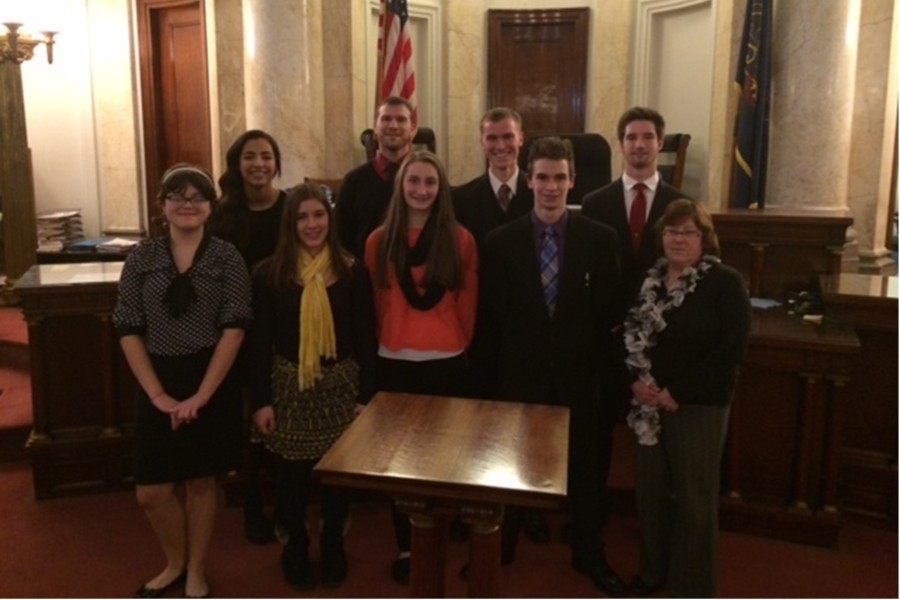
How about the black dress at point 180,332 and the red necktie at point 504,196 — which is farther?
the red necktie at point 504,196

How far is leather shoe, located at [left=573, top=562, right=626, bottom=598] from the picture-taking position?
2.82 m

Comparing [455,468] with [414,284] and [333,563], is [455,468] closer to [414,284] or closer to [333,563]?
[414,284]

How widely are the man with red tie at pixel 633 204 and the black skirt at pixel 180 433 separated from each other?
139 centimetres

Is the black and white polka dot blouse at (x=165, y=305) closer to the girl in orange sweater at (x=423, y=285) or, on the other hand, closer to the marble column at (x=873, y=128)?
the girl in orange sweater at (x=423, y=285)

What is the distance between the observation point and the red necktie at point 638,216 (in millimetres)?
3027

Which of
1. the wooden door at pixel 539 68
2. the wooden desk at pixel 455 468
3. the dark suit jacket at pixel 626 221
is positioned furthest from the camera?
the wooden door at pixel 539 68

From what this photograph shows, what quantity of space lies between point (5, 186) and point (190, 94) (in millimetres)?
1849

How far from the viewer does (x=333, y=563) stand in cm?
292

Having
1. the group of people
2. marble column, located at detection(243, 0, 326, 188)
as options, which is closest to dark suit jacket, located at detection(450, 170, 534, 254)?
the group of people

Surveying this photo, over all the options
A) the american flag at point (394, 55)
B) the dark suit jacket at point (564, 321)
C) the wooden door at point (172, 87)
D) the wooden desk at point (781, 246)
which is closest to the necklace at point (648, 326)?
the dark suit jacket at point (564, 321)

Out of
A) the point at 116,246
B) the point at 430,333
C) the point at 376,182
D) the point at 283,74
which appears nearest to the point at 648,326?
the point at 430,333

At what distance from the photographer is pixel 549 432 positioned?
213 centimetres

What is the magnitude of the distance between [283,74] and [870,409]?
433 cm

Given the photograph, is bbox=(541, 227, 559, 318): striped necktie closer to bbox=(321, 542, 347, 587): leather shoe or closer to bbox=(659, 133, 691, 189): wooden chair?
bbox=(321, 542, 347, 587): leather shoe
